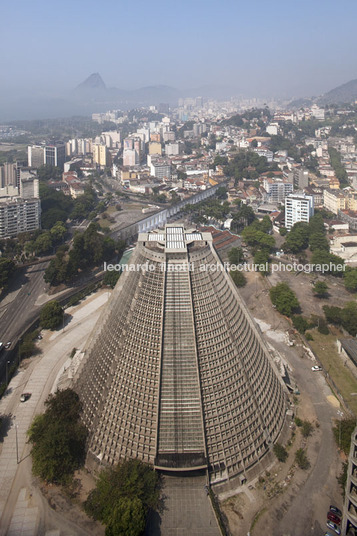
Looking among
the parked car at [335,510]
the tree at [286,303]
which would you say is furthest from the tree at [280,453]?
the tree at [286,303]

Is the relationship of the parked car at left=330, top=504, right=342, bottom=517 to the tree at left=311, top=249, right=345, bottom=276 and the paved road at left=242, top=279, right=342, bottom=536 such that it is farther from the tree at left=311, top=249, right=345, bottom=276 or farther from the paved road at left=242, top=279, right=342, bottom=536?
the tree at left=311, top=249, right=345, bottom=276

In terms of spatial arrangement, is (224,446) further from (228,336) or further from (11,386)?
(11,386)

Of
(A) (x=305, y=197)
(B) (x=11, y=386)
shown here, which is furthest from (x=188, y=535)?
(A) (x=305, y=197)

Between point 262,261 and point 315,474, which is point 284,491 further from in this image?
point 262,261

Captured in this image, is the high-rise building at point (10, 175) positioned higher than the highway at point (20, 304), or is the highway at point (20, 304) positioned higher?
the high-rise building at point (10, 175)

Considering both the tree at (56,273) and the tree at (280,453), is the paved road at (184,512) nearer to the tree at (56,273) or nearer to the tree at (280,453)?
the tree at (280,453)

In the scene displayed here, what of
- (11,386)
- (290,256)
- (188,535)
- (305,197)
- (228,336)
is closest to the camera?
(188,535)

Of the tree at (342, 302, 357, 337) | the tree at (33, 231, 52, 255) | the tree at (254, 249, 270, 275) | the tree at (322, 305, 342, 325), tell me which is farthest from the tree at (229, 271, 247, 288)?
the tree at (33, 231, 52, 255)
